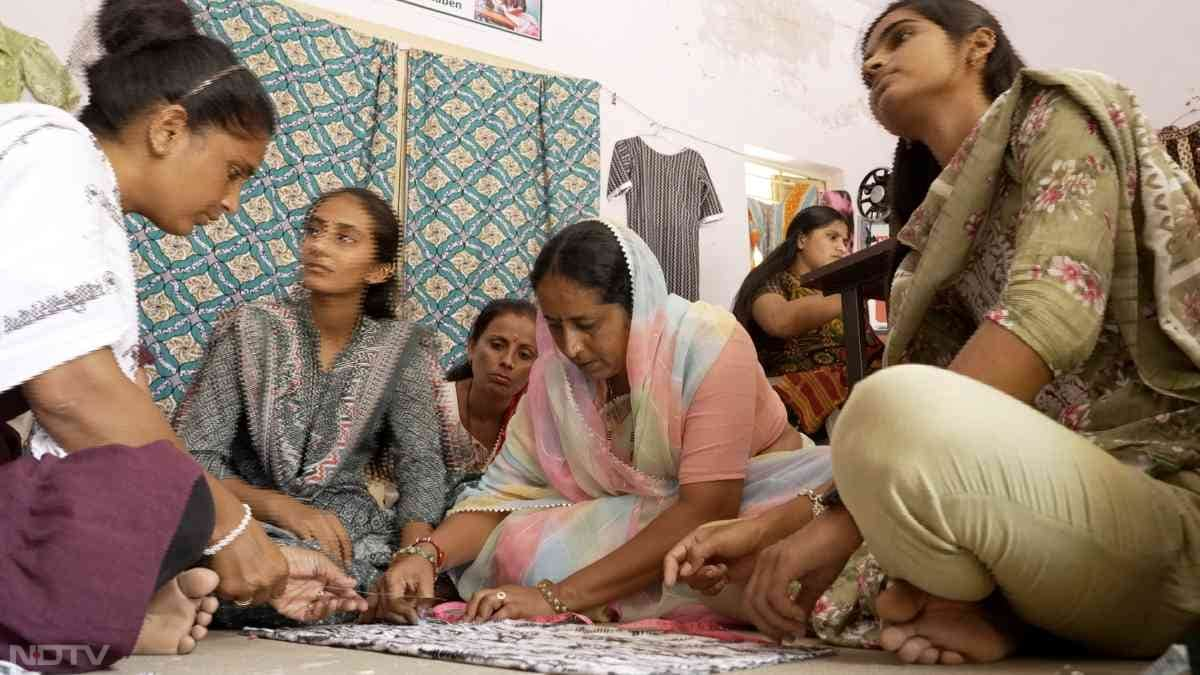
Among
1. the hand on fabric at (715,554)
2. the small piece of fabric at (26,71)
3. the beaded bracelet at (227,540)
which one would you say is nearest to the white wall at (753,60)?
the small piece of fabric at (26,71)

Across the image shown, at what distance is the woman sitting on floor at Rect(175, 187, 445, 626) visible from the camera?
2.29 metres

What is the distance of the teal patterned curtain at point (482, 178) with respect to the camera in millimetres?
3822

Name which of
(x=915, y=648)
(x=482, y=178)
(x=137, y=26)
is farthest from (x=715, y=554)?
(x=482, y=178)

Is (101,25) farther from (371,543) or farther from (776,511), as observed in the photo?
(776,511)

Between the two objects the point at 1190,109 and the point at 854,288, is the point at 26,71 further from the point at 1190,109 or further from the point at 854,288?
the point at 1190,109

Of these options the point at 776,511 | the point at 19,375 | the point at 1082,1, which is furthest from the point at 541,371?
the point at 1082,1

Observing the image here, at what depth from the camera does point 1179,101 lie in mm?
4645

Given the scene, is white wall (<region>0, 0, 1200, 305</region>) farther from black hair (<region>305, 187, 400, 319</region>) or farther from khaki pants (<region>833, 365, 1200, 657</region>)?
khaki pants (<region>833, 365, 1200, 657</region>)

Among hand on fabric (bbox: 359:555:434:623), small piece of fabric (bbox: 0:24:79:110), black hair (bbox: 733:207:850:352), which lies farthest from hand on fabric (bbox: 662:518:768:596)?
black hair (bbox: 733:207:850:352)

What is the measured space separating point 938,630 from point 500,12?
3598mm

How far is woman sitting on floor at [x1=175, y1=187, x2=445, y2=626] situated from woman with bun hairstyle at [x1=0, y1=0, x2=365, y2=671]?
0.65 m

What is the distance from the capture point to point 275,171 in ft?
11.3

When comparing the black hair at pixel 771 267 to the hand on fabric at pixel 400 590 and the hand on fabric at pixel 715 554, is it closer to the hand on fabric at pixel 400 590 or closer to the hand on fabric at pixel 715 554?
the hand on fabric at pixel 400 590

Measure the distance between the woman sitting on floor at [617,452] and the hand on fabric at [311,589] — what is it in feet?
0.95
